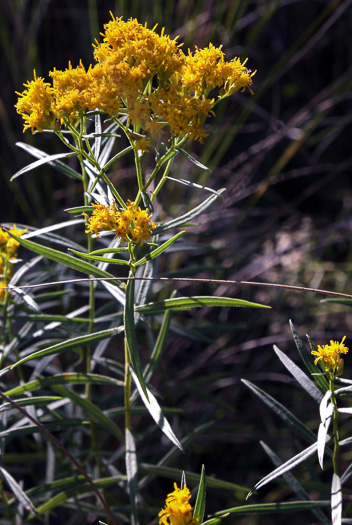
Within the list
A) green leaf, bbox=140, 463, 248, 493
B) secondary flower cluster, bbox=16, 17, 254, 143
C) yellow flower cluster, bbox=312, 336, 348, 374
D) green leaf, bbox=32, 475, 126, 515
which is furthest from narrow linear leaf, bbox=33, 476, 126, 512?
secondary flower cluster, bbox=16, 17, 254, 143

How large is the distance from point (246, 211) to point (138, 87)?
172 cm

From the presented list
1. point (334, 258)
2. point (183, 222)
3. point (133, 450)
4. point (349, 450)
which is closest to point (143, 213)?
point (183, 222)

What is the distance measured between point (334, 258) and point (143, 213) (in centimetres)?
256

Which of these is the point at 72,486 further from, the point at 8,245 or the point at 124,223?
the point at 124,223

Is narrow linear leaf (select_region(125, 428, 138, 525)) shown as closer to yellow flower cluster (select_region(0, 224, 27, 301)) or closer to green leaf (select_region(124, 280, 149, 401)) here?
green leaf (select_region(124, 280, 149, 401))

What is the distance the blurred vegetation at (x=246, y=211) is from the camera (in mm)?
2597

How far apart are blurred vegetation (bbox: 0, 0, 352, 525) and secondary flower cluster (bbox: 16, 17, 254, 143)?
694mm

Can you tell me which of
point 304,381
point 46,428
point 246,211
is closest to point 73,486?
point 46,428

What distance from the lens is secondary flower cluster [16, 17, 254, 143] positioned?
4.27ft

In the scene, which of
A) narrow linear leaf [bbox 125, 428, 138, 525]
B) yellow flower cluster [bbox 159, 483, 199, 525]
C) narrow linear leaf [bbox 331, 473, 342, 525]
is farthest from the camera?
narrow linear leaf [bbox 125, 428, 138, 525]

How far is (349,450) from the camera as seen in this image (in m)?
2.70

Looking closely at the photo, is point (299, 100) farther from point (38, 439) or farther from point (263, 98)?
point (38, 439)

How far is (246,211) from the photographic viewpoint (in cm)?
297

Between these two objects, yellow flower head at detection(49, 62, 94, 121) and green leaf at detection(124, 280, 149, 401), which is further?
yellow flower head at detection(49, 62, 94, 121)
